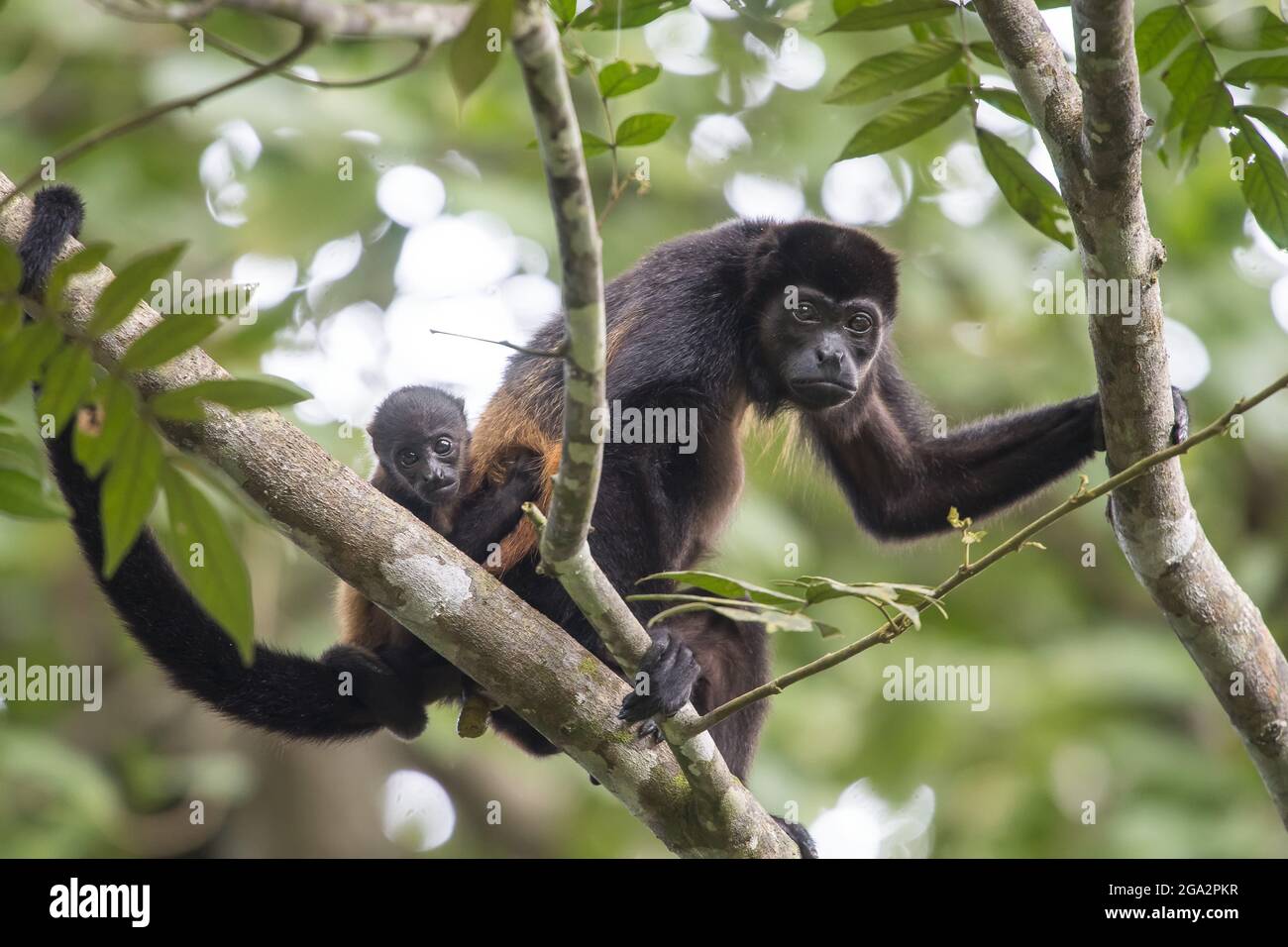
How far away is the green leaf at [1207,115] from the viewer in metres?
3.69

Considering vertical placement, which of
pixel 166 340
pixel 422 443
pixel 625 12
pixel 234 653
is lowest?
pixel 234 653

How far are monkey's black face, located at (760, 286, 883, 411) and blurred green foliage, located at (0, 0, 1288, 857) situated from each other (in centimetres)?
196

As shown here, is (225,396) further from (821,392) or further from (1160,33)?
(821,392)

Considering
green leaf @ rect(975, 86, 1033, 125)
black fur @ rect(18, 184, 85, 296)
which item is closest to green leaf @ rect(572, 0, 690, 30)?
green leaf @ rect(975, 86, 1033, 125)

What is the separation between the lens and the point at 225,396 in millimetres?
2094

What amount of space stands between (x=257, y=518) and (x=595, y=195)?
7.36 metres

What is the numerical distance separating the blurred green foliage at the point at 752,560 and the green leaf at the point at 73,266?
4.87 m

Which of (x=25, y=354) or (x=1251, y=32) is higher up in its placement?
(x=1251, y=32)

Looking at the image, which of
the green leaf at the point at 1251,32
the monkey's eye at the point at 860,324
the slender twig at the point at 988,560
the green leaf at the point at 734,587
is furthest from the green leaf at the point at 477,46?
the monkey's eye at the point at 860,324

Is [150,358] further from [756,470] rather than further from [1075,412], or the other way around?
[756,470]

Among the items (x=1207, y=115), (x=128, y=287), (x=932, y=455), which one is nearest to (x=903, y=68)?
(x=1207, y=115)

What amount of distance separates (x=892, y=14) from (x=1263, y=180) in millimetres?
1187

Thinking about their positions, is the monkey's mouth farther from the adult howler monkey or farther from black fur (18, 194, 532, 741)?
black fur (18, 194, 532, 741)

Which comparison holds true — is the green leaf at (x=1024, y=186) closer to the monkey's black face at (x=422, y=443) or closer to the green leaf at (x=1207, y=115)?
the green leaf at (x=1207, y=115)
